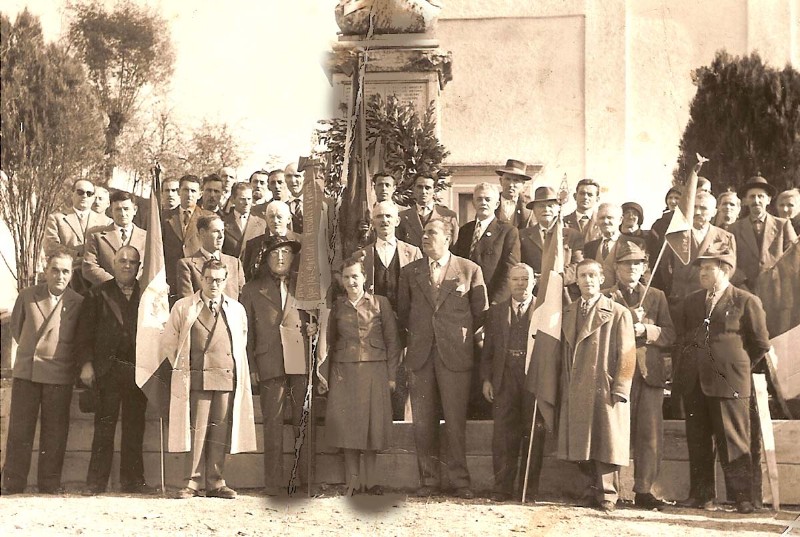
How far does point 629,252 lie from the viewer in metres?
5.66

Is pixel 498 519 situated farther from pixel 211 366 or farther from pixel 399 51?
pixel 399 51

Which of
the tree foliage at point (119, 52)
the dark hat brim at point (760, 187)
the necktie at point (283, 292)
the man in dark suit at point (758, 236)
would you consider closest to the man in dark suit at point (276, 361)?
the necktie at point (283, 292)

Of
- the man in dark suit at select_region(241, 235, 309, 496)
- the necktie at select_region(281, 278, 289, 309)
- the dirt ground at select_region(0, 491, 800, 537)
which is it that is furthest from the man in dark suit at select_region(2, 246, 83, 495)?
the necktie at select_region(281, 278, 289, 309)

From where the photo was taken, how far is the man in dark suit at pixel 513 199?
598 centimetres

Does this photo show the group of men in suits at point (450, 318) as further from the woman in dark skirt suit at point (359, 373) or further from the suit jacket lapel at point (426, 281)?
the woman in dark skirt suit at point (359, 373)

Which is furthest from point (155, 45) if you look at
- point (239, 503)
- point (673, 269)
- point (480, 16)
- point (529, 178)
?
point (673, 269)

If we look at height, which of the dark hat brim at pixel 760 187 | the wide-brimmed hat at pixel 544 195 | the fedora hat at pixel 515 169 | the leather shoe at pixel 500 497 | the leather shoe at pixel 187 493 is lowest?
the leather shoe at pixel 187 493

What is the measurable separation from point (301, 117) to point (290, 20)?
0.65m

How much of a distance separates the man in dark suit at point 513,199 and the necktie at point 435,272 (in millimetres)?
564

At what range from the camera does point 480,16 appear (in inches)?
257

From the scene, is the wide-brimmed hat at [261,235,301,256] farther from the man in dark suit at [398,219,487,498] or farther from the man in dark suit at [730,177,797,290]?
the man in dark suit at [730,177,797,290]

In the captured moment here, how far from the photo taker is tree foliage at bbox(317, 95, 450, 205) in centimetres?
613

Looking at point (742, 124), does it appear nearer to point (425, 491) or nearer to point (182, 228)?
point (425, 491)

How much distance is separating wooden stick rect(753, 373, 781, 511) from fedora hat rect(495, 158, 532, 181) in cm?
184
